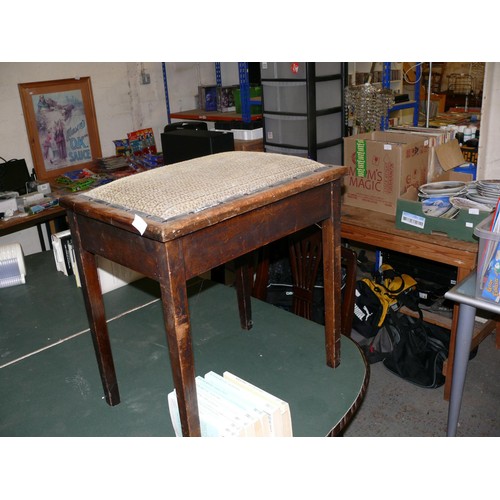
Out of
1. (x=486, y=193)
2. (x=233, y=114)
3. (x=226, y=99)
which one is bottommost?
(x=486, y=193)

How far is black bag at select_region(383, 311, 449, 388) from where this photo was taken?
8.61 feet

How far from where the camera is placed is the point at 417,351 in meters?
2.67

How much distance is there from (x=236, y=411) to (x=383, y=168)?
6.11ft

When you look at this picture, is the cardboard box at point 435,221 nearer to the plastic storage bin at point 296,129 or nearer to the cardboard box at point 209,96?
the plastic storage bin at point 296,129

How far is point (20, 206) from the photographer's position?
347 centimetres

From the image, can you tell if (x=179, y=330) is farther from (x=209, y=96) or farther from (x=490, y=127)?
(x=209, y=96)

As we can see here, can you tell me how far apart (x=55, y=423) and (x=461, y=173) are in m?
2.35

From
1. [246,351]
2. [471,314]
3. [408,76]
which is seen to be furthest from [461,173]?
[408,76]

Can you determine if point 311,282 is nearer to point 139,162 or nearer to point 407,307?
Answer: point 407,307

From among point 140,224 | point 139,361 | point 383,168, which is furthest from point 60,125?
point 140,224

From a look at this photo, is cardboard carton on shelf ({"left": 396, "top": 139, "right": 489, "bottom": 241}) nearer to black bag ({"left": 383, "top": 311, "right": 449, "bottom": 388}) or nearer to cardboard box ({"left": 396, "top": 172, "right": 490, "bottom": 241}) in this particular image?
cardboard box ({"left": 396, "top": 172, "right": 490, "bottom": 241})

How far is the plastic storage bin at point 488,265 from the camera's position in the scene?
178 cm

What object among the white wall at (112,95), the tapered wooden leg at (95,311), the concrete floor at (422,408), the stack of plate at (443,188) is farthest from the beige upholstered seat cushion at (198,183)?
the white wall at (112,95)

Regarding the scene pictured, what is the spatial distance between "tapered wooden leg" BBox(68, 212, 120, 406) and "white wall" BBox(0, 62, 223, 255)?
2931 millimetres
